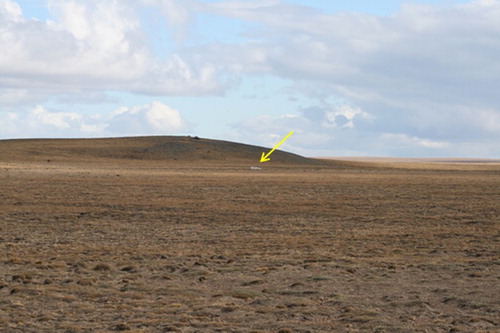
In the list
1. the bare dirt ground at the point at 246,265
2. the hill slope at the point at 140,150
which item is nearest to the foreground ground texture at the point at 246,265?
the bare dirt ground at the point at 246,265

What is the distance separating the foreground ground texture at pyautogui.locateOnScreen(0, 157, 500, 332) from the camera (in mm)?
11336

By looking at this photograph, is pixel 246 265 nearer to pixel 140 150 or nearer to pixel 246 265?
pixel 246 265

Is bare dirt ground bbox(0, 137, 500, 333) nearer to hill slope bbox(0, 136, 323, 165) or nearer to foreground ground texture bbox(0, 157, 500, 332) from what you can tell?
foreground ground texture bbox(0, 157, 500, 332)

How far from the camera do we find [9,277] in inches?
572

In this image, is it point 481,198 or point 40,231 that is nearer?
point 40,231

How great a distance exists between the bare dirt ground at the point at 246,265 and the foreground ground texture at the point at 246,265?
0.03 meters

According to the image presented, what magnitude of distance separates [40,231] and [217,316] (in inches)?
470

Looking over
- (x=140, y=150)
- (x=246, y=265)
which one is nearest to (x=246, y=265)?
(x=246, y=265)

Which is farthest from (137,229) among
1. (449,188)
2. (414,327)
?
(449,188)

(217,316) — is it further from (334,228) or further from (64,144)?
(64,144)

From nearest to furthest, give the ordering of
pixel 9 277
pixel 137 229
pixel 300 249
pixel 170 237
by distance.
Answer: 1. pixel 9 277
2. pixel 300 249
3. pixel 170 237
4. pixel 137 229

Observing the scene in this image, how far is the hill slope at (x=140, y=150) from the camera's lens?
298 feet

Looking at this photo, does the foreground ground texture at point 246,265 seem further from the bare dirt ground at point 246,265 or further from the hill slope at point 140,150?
the hill slope at point 140,150

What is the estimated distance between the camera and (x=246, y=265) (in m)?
16.2
